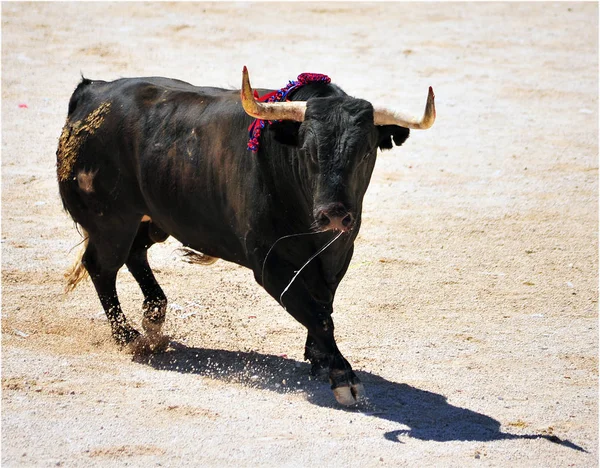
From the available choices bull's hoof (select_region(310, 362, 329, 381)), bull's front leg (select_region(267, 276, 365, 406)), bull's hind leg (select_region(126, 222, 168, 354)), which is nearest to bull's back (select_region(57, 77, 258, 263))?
bull's hind leg (select_region(126, 222, 168, 354))

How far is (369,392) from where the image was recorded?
647cm

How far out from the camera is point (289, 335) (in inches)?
300

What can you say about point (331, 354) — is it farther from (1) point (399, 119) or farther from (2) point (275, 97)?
(2) point (275, 97)

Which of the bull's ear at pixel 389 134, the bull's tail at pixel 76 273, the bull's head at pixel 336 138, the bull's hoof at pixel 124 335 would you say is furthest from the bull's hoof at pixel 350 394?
the bull's tail at pixel 76 273

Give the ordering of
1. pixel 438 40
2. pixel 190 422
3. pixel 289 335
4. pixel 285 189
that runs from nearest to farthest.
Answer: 1. pixel 190 422
2. pixel 285 189
3. pixel 289 335
4. pixel 438 40

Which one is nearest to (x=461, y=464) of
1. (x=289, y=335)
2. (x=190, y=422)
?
(x=190, y=422)

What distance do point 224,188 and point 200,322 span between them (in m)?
1.55

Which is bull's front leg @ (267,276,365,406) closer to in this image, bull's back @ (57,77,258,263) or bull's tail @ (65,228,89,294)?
bull's back @ (57,77,258,263)

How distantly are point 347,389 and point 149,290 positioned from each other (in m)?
2.06

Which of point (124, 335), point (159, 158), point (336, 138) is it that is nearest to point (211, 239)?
point (159, 158)

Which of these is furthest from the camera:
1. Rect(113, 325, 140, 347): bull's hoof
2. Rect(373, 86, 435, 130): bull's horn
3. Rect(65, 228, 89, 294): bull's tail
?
Rect(65, 228, 89, 294): bull's tail

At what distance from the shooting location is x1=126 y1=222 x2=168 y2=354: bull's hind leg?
7.29 meters

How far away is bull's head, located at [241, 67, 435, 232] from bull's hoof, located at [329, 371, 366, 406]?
2.91 feet

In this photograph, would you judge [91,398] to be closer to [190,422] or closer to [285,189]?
[190,422]
